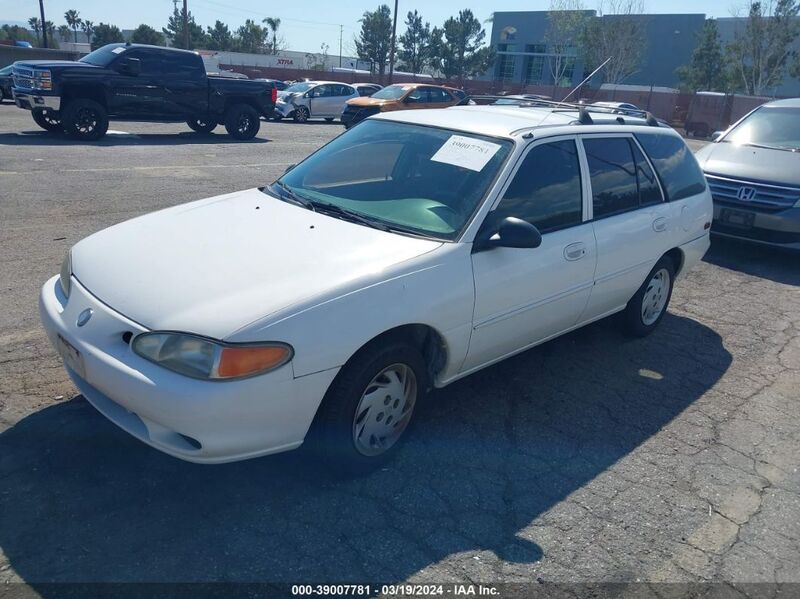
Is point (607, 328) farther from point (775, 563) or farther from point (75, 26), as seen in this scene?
point (75, 26)

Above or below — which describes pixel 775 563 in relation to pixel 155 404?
below

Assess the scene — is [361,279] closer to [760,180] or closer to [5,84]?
[760,180]

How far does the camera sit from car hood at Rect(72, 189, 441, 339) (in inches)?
113

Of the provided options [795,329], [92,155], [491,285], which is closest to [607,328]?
[795,329]

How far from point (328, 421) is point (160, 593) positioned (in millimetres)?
945

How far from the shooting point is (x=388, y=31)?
66.3 m

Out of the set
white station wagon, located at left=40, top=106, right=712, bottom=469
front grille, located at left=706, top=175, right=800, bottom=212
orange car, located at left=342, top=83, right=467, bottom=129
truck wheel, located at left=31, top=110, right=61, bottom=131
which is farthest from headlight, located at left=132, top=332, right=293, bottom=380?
orange car, located at left=342, top=83, right=467, bottom=129

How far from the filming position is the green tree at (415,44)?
67.5 m

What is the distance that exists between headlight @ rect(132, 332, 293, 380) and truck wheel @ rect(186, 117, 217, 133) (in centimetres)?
1506

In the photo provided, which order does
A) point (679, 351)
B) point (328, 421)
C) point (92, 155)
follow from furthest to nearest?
1. point (92, 155)
2. point (679, 351)
3. point (328, 421)

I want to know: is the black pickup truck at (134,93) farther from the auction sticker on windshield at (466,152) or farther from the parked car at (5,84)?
the auction sticker on windshield at (466,152)

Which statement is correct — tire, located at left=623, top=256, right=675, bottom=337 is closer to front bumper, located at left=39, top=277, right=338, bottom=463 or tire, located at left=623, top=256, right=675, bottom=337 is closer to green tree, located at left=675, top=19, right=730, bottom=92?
front bumper, located at left=39, top=277, right=338, bottom=463

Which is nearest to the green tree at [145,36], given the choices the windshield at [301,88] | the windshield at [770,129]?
the windshield at [301,88]

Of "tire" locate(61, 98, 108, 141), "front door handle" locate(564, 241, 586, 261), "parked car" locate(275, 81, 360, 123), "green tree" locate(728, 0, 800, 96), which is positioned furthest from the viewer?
"green tree" locate(728, 0, 800, 96)
